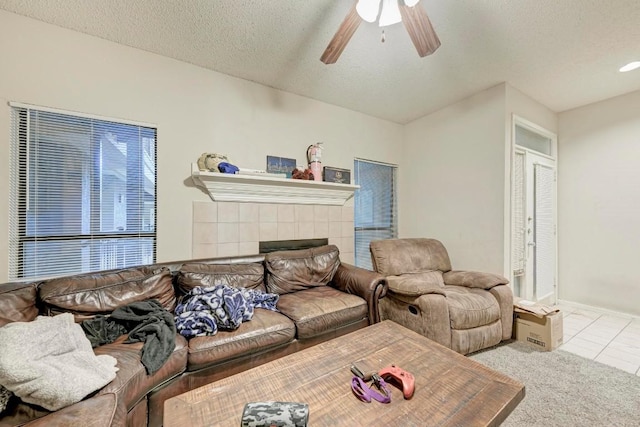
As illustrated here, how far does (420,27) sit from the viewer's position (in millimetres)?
1471

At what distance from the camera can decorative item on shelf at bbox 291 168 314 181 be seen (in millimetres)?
2820

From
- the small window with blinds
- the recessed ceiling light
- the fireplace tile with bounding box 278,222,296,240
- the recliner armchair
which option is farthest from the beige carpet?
the small window with blinds

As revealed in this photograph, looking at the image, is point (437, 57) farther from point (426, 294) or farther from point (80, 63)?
point (80, 63)

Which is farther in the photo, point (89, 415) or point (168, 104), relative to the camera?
point (168, 104)

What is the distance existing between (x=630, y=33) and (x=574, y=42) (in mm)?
339

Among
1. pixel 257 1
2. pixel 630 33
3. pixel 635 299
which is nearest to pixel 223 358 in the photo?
pixel 257 1

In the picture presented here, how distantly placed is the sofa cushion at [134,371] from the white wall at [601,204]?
15.0 feet

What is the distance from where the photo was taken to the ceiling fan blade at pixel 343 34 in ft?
4.71

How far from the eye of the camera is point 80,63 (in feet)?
6.46

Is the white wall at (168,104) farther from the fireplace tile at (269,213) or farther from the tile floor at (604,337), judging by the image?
the tile floor at (604,337)

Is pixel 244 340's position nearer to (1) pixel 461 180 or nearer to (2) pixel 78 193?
(2) pixel 78 193

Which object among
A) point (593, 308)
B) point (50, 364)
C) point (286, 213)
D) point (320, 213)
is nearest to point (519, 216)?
→ point (593, 308)

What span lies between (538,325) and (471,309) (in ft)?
2.38

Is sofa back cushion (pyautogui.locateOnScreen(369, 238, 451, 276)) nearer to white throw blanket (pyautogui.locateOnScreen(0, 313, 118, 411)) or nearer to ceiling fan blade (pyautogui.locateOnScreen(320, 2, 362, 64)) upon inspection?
ceiling fan blade (pyautogui.locateOnScreen(320, 2, 362, 64))
